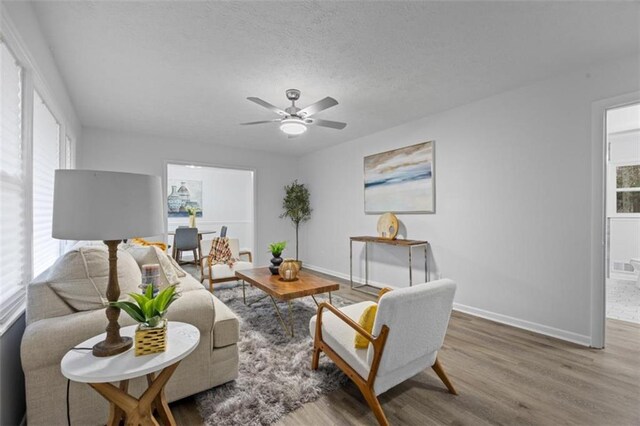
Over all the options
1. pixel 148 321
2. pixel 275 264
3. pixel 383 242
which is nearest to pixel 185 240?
pixel 275 264

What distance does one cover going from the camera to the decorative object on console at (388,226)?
403 cm

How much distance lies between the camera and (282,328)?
2.79 m

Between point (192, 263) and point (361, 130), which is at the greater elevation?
point (361, 130)

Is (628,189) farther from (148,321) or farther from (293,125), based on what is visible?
(148,321)

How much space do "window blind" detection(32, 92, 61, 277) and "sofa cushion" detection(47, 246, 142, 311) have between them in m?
0.54

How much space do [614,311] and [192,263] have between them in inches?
288

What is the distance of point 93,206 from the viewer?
3.59ft

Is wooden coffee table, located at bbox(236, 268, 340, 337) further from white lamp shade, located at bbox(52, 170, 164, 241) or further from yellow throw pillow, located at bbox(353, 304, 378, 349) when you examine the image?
white lamp shade, located at bbox(52, 170, 164, 241)

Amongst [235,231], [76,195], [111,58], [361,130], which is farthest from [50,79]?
[235,231]

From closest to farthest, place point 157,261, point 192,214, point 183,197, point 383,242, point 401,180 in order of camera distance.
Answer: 1. point 157,261
2. point 383,242
3. point 401,180
4. point 192,214
5. point 183,197

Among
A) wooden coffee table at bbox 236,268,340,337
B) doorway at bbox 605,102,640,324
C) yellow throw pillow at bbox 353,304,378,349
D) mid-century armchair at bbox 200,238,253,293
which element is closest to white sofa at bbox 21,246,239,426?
wooden coffee table at bbox 236,268,340,337

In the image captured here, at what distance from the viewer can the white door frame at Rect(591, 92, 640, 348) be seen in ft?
7.89

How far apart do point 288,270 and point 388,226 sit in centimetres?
179

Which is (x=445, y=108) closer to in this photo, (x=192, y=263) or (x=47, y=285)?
(x=47, y=285)
